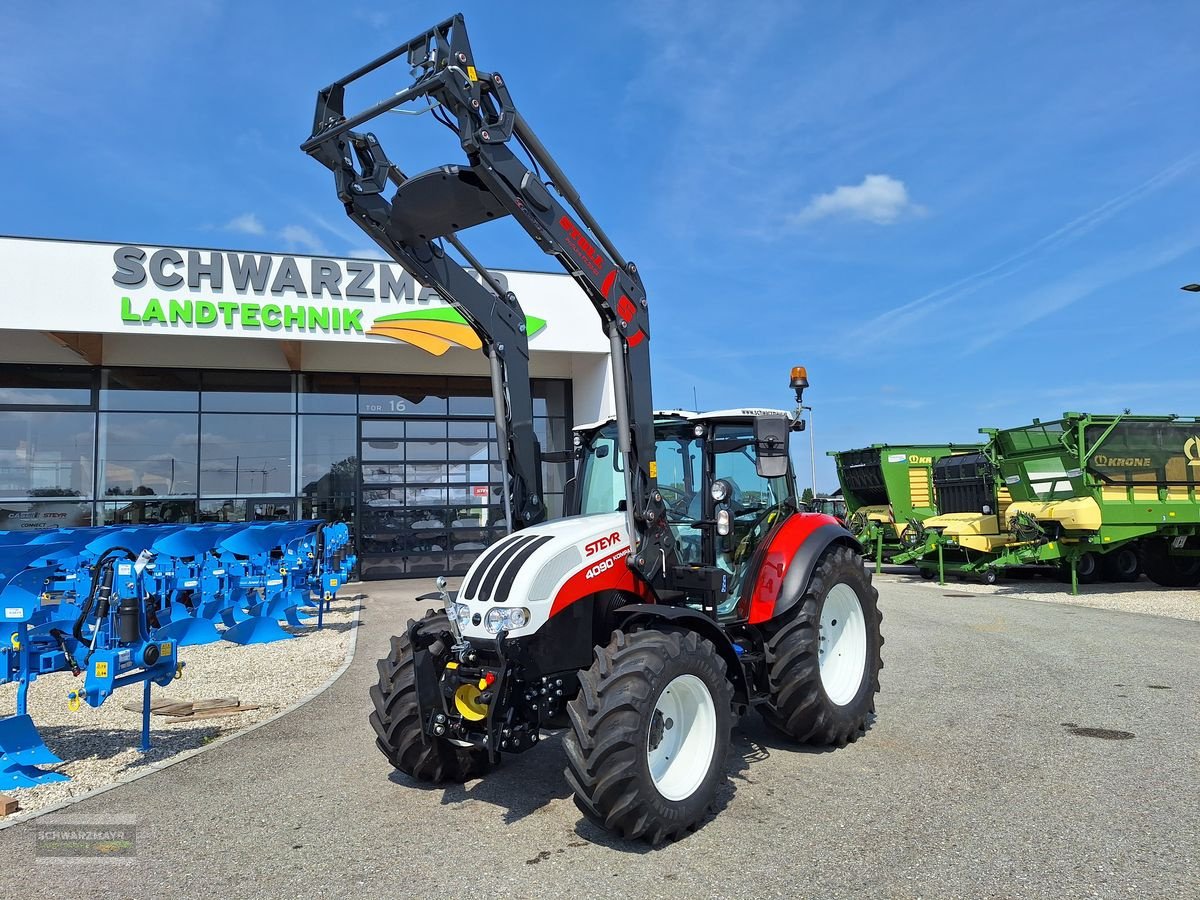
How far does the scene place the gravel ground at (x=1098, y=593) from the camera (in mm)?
12383

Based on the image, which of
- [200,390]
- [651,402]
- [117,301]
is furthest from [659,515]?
[200,390]

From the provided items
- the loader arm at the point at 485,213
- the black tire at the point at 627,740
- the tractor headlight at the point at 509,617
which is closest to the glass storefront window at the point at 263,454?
the loader arm at the point at 485,213

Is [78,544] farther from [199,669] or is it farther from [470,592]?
[470,592]

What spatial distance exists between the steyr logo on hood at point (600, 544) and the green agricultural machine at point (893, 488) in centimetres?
1443

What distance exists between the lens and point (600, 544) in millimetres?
4676

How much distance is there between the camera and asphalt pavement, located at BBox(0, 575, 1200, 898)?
3666 mm

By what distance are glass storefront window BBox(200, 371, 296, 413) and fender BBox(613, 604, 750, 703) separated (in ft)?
53.0

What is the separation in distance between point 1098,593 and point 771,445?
12.4 meters

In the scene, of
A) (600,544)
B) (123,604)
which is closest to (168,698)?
(123,604)

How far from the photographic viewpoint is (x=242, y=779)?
524 centimetres

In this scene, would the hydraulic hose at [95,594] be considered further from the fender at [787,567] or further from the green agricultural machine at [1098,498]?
the green agricultural machine at [1098,498]

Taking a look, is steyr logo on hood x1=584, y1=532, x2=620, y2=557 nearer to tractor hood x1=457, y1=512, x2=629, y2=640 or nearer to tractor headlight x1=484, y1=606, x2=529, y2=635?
tractor hood x1=457, y1=512, x2=629, y2=640

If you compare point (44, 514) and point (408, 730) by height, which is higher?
point (44, 514)

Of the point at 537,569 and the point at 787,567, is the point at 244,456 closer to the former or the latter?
the point at 787,567
